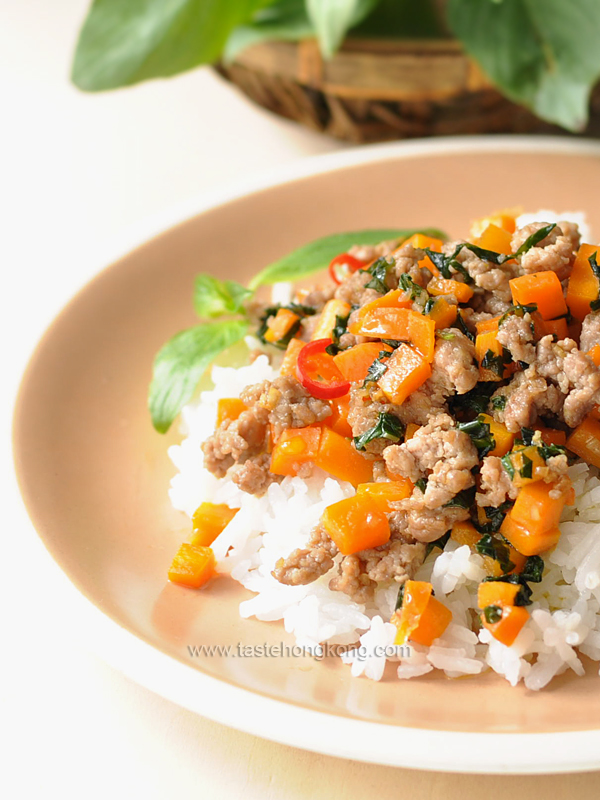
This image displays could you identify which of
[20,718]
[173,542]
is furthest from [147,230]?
[20,718]

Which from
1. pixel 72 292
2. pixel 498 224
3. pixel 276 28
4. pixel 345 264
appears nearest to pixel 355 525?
pixel 345 264

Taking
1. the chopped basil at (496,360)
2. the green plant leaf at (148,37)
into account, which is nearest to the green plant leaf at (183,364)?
the chopped basil at (496,360)

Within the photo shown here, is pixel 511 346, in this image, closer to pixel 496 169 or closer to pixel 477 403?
pixel 477 403

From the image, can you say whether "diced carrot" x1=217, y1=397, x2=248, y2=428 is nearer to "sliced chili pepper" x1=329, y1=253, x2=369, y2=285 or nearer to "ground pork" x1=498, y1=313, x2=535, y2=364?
"sliced chili pepper" x1=329, y1=253, x2=369, y2=285

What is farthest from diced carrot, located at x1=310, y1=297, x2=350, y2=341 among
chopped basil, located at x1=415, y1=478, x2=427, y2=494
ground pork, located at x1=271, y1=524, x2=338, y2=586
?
ground pork, located at x1=271, y1=524, x2=338, y2=586

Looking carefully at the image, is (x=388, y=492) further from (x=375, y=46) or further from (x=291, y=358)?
Result: (x=375, y=46)

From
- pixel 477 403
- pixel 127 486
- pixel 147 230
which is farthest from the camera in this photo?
pixel 147 230

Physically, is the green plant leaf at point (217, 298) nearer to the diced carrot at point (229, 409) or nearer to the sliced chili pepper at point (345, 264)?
the sliced chili pepper at point (345, 264)
